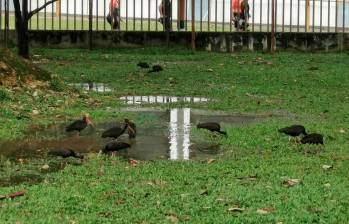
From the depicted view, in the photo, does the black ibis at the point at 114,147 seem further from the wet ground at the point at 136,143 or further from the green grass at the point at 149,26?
the green grass at the point at 149,26

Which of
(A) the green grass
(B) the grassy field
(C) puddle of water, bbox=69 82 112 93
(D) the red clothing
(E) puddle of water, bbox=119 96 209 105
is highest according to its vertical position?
(D) the red clothing

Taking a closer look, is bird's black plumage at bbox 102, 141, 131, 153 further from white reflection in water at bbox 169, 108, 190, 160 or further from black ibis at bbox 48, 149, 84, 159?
white reflection in water at bbox 169, 108, 190, 160

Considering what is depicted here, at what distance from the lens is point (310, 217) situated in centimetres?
474

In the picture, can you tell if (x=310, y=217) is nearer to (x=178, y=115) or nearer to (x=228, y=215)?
(x=228, y=215)

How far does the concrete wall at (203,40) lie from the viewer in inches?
718

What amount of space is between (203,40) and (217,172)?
12.7m

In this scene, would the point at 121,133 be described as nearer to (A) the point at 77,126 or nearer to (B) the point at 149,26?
(A) the point at 77,126

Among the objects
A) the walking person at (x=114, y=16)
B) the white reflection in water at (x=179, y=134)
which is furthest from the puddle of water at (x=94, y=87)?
the walking person at (x=114, y=16)

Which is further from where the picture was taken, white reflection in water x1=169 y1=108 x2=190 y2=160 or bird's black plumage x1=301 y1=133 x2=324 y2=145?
bird's black plumage x1=301 y1=133 x2=324 y2=145

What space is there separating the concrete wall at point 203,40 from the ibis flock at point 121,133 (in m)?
10.3

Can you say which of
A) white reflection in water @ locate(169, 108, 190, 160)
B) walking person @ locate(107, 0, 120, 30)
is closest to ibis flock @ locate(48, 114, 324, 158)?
white reflection in water @ locate(169, 108, 190, 160)

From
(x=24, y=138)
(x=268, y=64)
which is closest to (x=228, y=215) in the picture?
(x=24, y=138)

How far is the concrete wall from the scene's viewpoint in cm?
1823

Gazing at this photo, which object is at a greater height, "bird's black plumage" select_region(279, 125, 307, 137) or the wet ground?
"bird's black plumage" select_region(279, 125, 307, 137)
